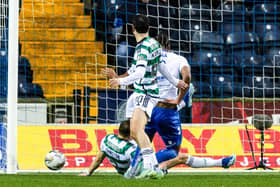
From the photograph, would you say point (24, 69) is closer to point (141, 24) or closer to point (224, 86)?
point (224, 86)

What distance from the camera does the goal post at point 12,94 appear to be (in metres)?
10.1

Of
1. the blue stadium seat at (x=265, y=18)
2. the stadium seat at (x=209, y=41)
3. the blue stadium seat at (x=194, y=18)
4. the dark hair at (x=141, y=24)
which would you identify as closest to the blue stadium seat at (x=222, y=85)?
the stadium seat at (x=209, y=41)

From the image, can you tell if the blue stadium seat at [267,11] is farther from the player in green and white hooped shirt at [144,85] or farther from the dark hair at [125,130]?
the player in green and white hooped shirt at [144,85]

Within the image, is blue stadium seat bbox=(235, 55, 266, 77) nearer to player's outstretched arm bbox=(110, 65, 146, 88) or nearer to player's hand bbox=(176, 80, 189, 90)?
player's hand bbox=(176, 80, 189, 90)

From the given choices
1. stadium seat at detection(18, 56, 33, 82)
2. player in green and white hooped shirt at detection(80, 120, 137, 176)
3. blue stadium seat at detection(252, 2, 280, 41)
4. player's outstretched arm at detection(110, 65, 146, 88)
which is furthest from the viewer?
blue stadium seat at detection(252, 2, 280, 41)

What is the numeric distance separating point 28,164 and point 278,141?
144 inches

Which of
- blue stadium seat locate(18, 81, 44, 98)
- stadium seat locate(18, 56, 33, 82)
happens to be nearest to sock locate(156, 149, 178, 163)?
blue stadium seat locate(18, 81, 44, 98)

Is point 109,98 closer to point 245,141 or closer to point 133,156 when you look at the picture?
point 245,141

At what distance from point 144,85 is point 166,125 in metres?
1.09

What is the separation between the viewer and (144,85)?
8609 millimetres

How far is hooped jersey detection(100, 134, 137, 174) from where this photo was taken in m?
9.48

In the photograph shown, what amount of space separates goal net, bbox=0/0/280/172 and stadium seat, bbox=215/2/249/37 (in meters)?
0.03

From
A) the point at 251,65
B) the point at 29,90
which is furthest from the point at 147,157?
A: the point at 251,65

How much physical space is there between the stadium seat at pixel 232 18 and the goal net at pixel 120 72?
3 cm
